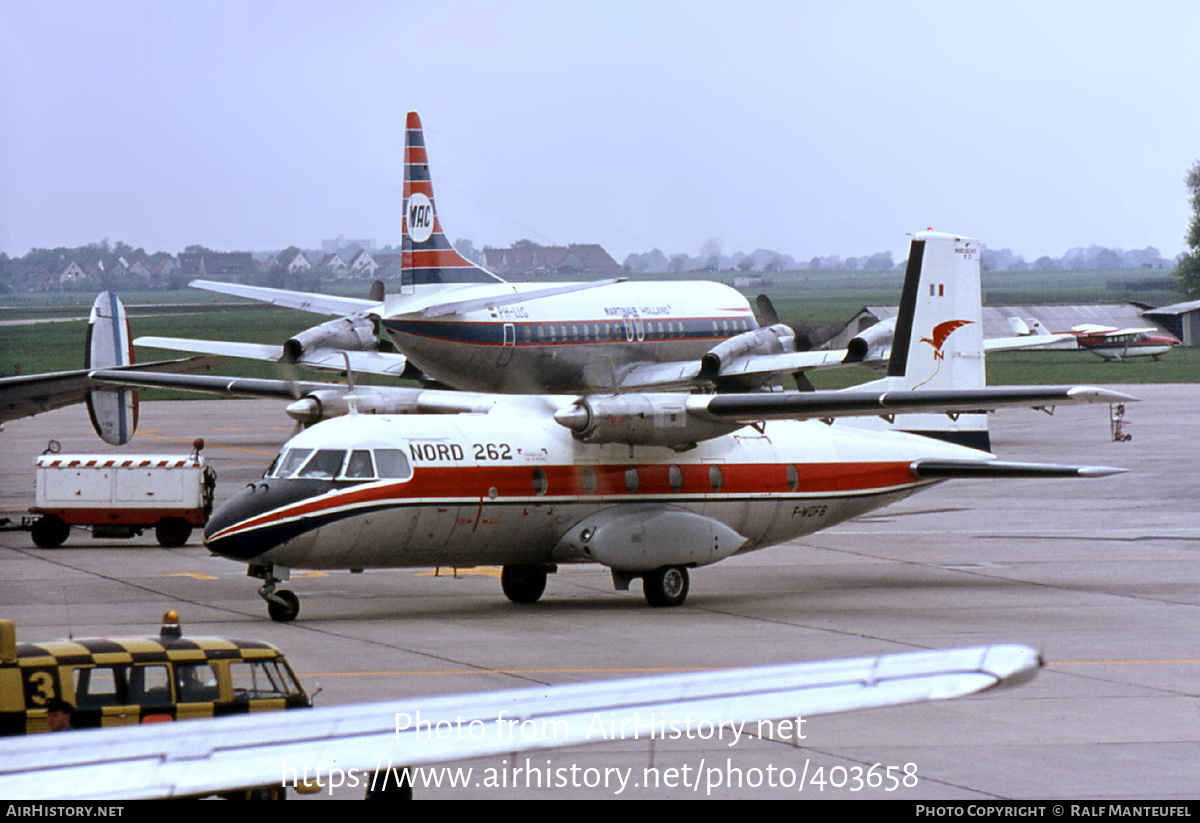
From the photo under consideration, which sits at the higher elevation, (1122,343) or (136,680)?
(136,680)

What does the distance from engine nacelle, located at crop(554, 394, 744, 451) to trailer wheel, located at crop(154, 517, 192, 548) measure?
9761 mm

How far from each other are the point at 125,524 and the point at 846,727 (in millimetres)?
17883

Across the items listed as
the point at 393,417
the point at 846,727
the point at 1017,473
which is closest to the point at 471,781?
the point at 846,727

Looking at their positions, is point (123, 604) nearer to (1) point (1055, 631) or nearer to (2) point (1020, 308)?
(1) point (1055, 631)

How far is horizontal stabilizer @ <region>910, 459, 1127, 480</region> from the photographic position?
21.9 m

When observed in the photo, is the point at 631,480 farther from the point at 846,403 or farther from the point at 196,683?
the point at 196,683

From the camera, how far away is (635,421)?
69.5 feet

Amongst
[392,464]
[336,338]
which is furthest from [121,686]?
[336,338]

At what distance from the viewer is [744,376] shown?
40344 millimetres

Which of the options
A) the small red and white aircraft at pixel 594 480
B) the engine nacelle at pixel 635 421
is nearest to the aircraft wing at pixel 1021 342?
the small red and white aircraft at pixel 594 480

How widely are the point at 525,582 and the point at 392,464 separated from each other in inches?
123

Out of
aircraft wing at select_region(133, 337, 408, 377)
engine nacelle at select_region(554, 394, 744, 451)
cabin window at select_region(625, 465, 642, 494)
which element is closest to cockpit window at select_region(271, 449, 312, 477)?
engine nacelle at select_region(554, 394, 744, 451)

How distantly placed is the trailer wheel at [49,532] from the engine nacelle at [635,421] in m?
11.2

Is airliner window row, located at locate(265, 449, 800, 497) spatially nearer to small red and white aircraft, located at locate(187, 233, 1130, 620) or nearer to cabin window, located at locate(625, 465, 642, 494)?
small red and white aircraft, located at locate(187, 233, 1130, 620)
